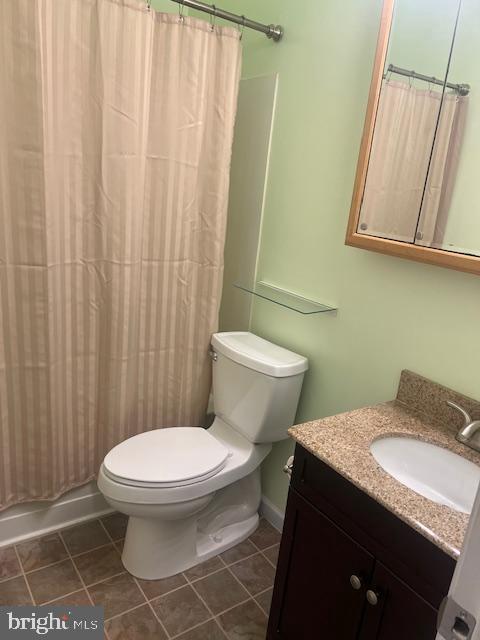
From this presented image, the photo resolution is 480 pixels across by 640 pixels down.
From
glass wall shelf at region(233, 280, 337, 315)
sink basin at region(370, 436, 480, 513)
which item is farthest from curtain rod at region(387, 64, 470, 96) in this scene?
sink basin at region(370, 436, 480, 513)

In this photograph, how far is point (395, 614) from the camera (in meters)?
1.06

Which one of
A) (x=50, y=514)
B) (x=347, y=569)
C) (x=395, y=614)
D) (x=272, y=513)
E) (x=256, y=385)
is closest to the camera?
(x=395, y=614)

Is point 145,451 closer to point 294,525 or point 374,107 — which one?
point 294,525

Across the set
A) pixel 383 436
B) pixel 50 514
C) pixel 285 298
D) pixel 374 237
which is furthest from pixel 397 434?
pixel 50 514

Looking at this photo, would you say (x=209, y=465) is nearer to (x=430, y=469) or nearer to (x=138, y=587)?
(x=138, y=587)

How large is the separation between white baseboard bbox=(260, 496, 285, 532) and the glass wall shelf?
92 cm

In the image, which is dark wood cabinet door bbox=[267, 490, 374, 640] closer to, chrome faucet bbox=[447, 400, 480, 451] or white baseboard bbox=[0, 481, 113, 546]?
chrome faucet bbox=[447, 400, 480, 451]

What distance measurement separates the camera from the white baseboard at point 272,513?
6.93ft

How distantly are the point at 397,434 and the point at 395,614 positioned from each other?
0.45 meters

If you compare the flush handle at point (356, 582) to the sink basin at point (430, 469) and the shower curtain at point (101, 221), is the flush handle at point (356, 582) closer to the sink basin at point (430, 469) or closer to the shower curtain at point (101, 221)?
the sink basin at point (430, 469)

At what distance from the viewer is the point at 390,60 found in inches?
56.0

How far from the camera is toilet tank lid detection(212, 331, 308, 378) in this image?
176cm

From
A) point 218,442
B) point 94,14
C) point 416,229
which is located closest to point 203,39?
point 94,14

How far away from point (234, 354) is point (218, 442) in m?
0.35
